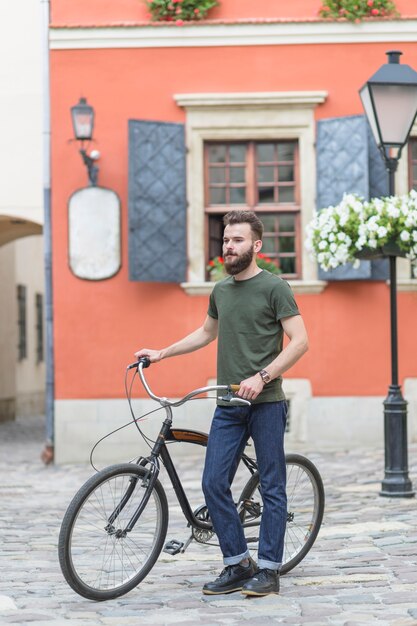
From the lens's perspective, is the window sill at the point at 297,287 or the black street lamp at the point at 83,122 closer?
the black street lamp at the point at 83,122

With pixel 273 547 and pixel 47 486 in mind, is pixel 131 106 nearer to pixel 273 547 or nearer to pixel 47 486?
pixel 47 486

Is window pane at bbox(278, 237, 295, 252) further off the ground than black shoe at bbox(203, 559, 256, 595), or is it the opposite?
window pane at bbox(278, 237, 295, 252)

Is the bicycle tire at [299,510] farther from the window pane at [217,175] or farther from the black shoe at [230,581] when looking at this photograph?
the window pane at [217,175]

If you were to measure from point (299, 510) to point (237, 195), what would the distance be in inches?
260

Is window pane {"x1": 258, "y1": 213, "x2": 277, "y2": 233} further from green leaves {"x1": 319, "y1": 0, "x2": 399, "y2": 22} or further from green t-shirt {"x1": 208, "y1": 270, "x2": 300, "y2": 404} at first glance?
green t-shirt {"x1": 208, "y1": 270, "x2": 300, "y2": 404}

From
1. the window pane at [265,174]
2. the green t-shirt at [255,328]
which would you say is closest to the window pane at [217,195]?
the window pane at [265,174]

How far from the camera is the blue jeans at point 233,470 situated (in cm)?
525

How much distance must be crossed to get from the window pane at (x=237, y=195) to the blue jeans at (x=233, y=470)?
6.96 metres

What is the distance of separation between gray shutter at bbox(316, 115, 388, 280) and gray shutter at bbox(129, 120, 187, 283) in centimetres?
139

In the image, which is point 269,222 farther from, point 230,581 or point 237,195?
point 230,581

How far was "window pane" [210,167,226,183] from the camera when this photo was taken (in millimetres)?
12047

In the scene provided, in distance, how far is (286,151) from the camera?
12047 mm

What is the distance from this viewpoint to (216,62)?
11.9 m

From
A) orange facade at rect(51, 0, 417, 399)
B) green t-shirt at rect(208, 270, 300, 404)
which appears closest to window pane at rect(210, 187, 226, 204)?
orange facade at rect(51, 0, 417, 399)
